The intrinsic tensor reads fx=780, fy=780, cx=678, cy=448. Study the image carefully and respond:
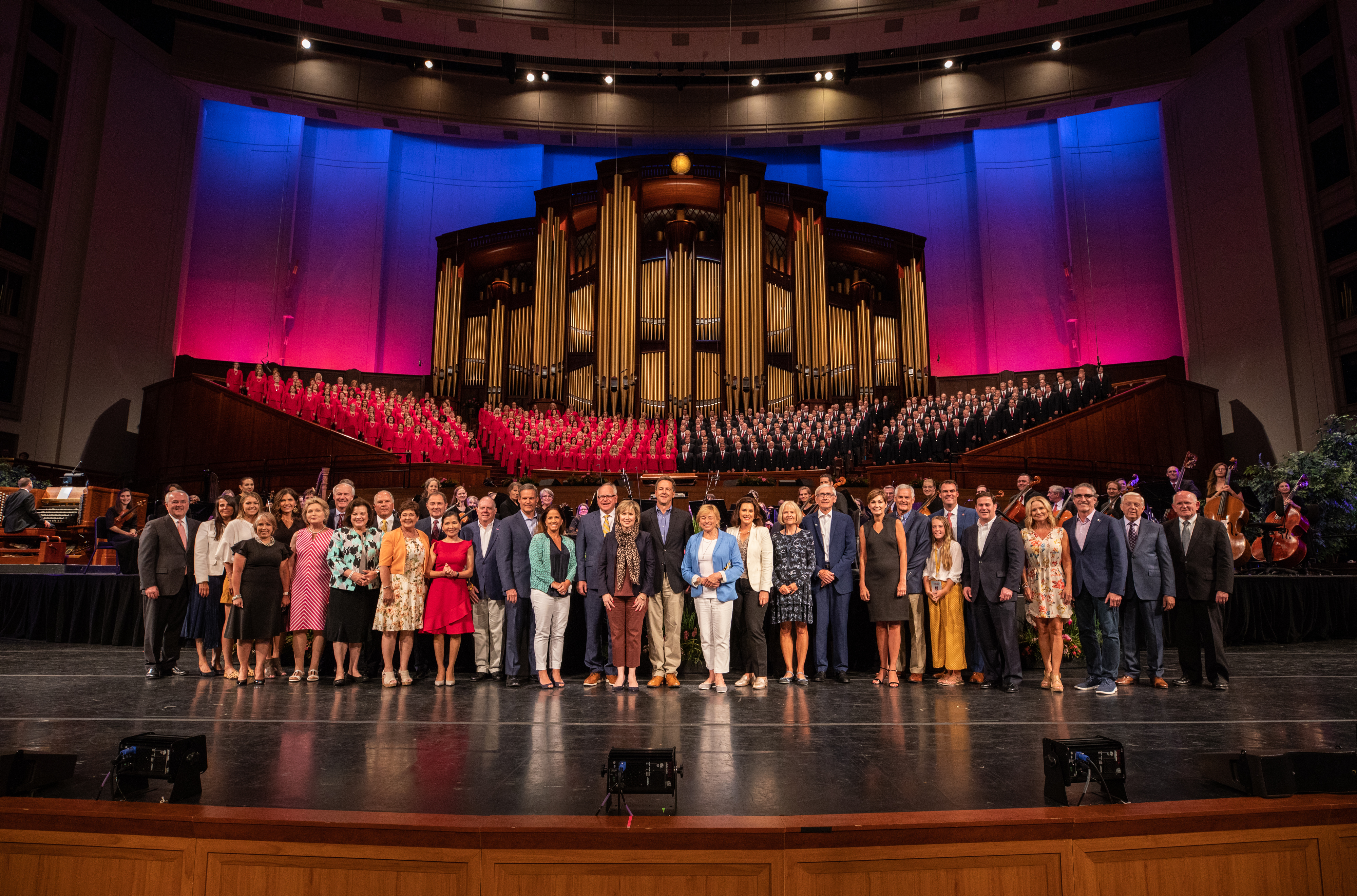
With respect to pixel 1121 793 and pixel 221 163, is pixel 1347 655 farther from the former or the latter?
pixel 221 163

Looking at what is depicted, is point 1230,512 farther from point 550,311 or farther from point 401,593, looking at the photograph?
point 550,311

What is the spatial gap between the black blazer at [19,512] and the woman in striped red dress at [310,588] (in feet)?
19.8

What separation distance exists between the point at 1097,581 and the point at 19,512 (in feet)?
38.1

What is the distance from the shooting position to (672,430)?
1408cm

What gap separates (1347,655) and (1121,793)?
241 inches

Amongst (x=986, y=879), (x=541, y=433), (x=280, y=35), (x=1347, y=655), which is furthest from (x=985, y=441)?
(x=280, y=35)

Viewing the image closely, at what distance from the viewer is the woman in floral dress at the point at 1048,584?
555 cm

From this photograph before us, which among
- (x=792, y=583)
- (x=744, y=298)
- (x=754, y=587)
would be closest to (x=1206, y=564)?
(x=792, y=583)

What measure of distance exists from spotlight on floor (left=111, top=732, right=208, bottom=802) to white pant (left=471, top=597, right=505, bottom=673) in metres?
3.31

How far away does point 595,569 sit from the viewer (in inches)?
232

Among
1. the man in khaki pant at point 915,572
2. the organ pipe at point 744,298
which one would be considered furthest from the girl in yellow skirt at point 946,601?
the organ pipe at point 744,298

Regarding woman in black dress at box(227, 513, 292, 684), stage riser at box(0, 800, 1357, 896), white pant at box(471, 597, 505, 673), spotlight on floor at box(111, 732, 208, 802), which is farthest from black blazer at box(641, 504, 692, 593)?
stage riser at box(0, 800, 1357, 896)

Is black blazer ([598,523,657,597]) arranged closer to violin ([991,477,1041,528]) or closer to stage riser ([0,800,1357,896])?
stage riser ([0,800,1357,896])

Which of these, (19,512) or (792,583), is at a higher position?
(19,512)
